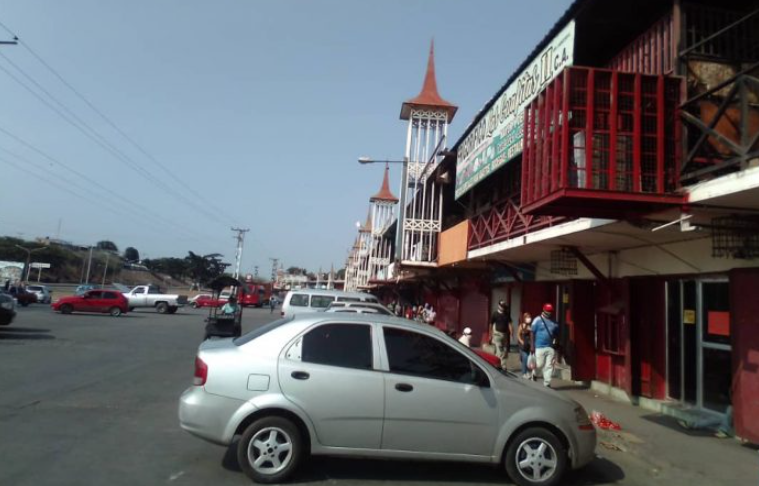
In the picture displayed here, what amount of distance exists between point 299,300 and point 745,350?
14043mm

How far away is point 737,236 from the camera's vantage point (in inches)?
265

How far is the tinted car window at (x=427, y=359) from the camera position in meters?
4.96

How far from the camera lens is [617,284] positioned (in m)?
10.4

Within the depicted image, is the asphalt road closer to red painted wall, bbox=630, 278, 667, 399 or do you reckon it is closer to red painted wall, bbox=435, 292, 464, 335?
red painted wall, bbox=630, 278, 667, 399

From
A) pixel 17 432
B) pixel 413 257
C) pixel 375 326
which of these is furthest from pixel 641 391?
pixel 413 257

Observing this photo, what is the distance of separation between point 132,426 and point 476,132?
11793 mm

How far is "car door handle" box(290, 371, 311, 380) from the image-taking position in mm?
4789

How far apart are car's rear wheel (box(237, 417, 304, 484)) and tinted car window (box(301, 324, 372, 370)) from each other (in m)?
0.64

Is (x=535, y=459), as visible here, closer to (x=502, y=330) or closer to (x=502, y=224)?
(x=502, y=330)

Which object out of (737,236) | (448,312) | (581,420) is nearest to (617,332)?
(737,236)

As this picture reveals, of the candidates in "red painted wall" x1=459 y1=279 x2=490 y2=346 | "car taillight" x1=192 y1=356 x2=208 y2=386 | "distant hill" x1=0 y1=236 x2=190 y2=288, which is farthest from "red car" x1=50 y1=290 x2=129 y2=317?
"distant hill" x1=0 y1=236 x2=190 y2=288

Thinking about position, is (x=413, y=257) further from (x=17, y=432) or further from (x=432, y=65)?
(x=17, y=432)

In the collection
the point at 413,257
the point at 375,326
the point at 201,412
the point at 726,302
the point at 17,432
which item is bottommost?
the point at 17,432

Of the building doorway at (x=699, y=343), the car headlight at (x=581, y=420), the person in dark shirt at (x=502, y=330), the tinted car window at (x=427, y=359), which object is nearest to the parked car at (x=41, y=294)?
the person in dark shirt at (x=502, y=330)
